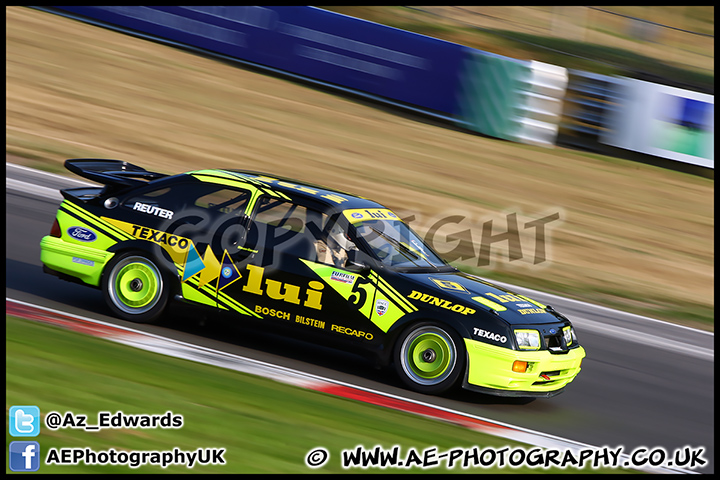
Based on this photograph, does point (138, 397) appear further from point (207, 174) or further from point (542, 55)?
point (542, 55)

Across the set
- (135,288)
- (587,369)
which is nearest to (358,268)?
(135,288)

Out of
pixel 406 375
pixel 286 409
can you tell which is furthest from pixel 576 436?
pixel 286 409

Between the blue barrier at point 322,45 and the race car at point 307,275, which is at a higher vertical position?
the blue barrier at point 322,45

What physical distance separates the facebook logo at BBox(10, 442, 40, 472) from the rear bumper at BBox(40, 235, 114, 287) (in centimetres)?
291

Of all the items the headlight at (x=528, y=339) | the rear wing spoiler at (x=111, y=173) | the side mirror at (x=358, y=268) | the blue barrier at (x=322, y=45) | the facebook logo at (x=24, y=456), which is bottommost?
the facebook logo at (x=24, y=456)

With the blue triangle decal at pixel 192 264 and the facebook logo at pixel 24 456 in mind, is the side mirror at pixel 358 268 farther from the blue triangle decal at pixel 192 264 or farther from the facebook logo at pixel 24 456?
the facebook logo at pixel 24 456

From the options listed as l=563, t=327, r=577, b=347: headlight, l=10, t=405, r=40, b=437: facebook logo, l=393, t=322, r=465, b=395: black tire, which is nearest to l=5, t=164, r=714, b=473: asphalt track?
l=393, t=322, r=465, b=395: black tire

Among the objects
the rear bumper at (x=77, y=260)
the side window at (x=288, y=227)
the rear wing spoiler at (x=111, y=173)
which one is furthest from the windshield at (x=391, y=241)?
the rear bumper at (x=77, y=260)

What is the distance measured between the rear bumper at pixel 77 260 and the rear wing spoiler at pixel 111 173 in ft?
2.20

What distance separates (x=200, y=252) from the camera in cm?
703

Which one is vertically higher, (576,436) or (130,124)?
(130,124)

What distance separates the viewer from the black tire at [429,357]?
6.51 meters

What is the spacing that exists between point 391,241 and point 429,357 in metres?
1.18

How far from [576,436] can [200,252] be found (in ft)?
11.7
